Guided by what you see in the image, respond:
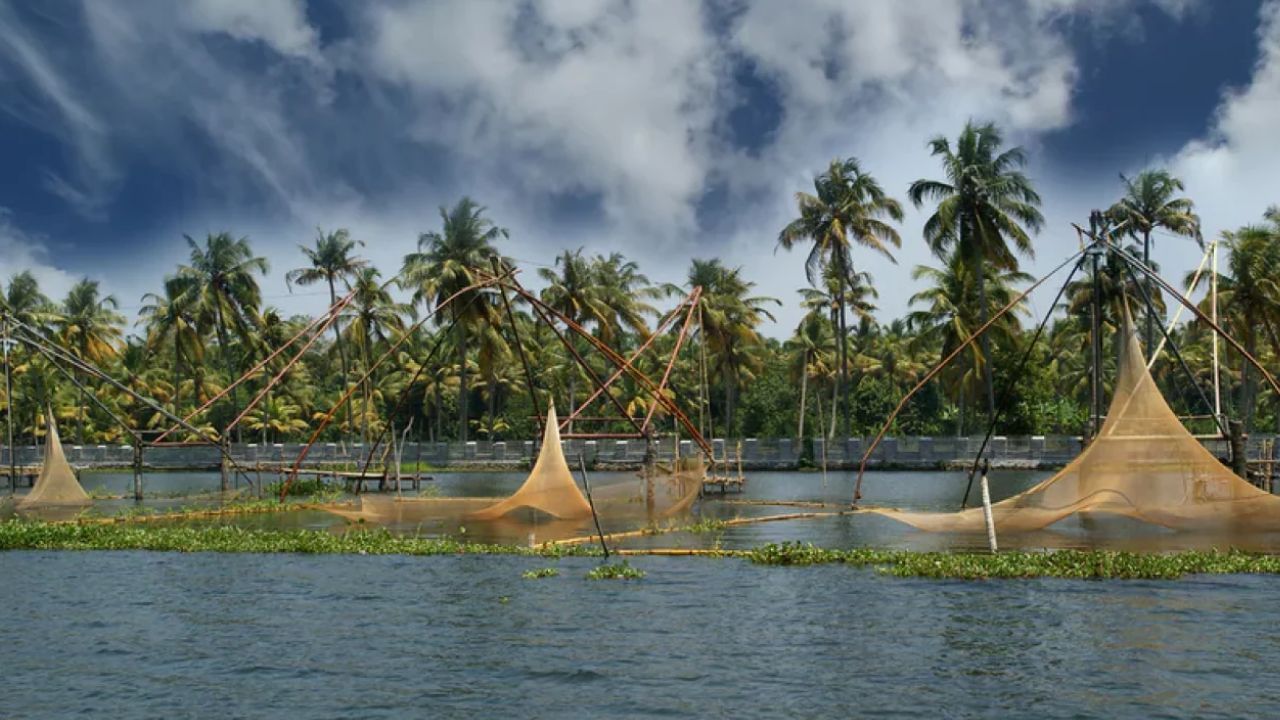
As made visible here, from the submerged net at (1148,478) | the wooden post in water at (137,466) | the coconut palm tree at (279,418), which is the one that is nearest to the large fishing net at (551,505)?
the wooden post in water at (137,466)

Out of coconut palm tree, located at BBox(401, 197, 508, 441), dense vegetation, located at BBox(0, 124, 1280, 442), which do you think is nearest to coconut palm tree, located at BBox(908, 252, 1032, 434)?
dense vegetation, located at BBox(0, 124, 1280, 442)

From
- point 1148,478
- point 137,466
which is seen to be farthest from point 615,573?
point 137,466

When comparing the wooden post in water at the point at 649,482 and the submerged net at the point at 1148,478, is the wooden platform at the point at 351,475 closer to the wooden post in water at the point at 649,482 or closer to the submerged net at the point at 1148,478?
the wooden post in water at the point at 649,482

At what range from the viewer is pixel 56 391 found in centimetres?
8431

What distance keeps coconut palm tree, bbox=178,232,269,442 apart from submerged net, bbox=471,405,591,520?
46.0 m

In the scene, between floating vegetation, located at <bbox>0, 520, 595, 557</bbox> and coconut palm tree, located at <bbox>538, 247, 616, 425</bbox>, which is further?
coconut palm tree, located at <bbox>538, 247, 616, 425</bbox>

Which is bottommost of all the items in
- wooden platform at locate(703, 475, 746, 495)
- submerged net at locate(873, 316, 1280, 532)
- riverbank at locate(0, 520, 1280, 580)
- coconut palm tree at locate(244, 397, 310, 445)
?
riverbank at locate(0, 520, 1280, 580)

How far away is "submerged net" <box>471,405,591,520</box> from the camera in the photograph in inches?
1187

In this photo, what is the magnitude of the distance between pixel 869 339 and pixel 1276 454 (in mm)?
43072

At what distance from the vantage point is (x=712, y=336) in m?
71.5

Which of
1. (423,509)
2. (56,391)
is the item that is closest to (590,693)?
(423,509)

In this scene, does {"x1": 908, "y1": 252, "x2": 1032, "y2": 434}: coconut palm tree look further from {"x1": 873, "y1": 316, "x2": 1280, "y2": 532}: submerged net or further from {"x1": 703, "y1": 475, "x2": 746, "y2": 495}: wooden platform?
{"x1": 873, "y1": 316, "x2": 1280, "y2": 532}: submerged net

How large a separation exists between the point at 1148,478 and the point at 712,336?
47.8m

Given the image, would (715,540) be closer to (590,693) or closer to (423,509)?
(423,509)
